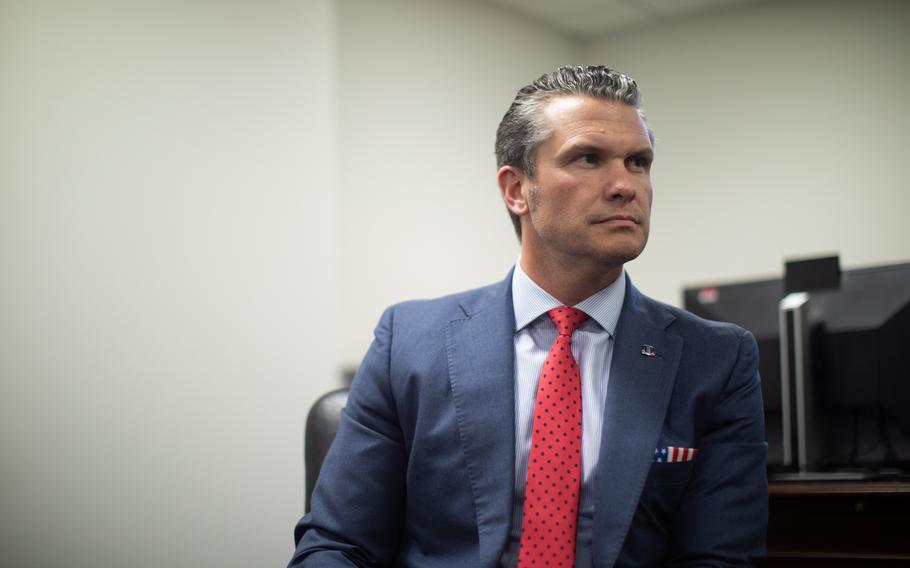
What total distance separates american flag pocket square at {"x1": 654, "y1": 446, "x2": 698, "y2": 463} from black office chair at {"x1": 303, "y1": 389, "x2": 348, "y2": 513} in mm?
638

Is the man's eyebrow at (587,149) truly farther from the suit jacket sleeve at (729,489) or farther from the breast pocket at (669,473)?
the breast pocket at (669,473)

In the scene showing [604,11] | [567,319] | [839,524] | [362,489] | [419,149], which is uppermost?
[604,11]

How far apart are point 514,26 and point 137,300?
9.18 feet

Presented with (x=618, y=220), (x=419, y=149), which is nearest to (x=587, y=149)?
(x=618, y=220)

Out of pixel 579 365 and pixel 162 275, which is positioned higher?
pixel 162 275

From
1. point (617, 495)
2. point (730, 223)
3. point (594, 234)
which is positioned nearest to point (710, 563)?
point (617, 495)

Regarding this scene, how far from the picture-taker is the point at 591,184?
155 cm

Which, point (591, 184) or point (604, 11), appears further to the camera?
point (604, 11)

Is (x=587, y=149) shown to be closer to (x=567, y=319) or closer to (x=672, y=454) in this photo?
Answer: (x=567, y=319)

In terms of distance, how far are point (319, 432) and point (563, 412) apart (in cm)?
54

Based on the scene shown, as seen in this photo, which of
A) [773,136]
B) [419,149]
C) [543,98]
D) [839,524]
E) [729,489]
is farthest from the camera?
[773,136]

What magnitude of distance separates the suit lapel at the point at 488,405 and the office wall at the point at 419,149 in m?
2.25

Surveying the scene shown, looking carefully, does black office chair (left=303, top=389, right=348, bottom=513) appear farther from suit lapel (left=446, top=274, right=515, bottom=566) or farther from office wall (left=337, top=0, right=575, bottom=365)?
office wall (left=337, top=0, right=575, bottom=365)

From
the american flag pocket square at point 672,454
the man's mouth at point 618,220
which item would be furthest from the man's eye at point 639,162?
the american flag pocket square at point 672,454
